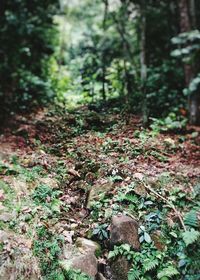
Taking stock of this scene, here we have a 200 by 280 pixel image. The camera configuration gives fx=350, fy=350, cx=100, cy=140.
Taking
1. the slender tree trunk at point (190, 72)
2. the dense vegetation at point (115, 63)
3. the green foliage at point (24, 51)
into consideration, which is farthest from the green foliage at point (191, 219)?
the green foliage at point (24, 51)

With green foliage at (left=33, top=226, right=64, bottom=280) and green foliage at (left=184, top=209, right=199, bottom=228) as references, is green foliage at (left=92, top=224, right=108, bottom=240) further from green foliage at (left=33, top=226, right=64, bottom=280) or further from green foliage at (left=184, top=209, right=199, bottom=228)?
green foliage at (left=184, top=209, right=199, bottom=228)

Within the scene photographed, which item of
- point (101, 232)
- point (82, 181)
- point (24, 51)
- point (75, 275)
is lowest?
point (75, 275)

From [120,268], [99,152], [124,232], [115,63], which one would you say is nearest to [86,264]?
[120,268]

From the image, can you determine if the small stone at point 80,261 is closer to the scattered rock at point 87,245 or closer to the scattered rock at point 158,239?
the scattered rock at point 87,245

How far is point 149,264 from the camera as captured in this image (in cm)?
528

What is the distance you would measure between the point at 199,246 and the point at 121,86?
6008 millimetres

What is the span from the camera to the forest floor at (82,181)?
5430 millimetres

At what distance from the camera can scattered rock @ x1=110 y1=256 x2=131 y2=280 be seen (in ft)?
17.5

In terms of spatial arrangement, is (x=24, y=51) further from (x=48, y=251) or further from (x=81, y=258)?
(x=81, y=258)

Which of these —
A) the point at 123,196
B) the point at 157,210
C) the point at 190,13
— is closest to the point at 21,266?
the point at 123,196

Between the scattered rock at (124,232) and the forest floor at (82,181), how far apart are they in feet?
0.51

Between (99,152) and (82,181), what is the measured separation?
2.60ft

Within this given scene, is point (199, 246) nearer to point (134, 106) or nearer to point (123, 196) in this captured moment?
point (123, 196)

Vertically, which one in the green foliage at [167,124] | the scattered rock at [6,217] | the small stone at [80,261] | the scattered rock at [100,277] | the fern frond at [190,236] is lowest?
the scattered rock at [100,277]
